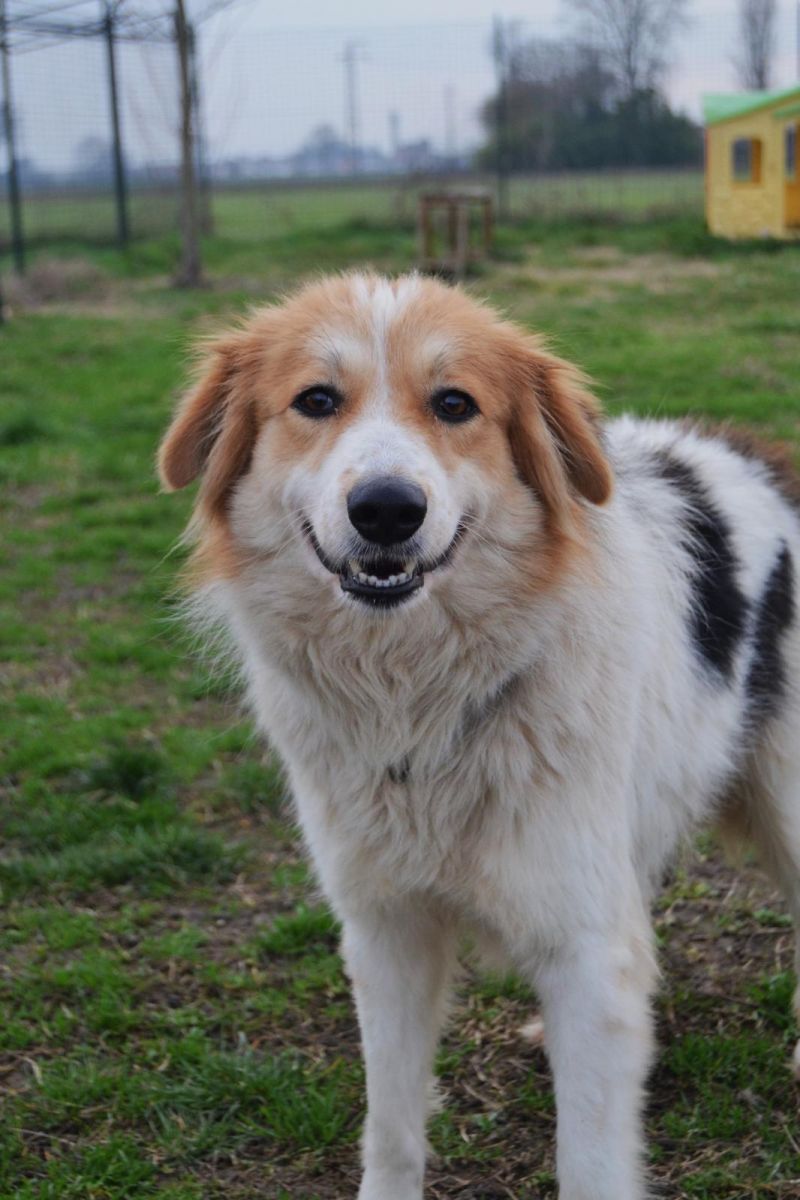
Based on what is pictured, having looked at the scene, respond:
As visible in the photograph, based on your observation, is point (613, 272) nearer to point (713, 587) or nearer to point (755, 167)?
point (755, 167)

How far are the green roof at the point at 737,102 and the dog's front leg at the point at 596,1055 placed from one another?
16.2 metres

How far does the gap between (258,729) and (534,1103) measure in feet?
3.76

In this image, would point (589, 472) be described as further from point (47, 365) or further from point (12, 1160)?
point (47, 365)

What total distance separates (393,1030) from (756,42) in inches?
853

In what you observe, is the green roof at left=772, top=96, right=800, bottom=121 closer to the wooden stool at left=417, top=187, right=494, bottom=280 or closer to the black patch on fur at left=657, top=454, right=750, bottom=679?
the wooden stool at left=417, top=187, right=494, bottom=280

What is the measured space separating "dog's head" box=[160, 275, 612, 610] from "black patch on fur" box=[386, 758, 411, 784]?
366 millimetres

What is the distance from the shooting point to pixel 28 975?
3.60 metres

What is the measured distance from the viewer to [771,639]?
3.15 m

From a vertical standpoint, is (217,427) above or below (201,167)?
below

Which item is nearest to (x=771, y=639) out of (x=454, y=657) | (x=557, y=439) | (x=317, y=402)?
(x=557, y=439)

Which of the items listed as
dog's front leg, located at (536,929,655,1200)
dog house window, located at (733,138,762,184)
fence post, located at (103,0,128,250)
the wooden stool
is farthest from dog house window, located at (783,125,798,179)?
dog's front leg, located at (536,929,655,1200)

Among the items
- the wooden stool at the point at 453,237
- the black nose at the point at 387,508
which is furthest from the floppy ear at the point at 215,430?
the wooden stool at the point at 453,237

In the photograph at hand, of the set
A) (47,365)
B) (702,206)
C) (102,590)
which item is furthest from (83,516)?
(702,206)

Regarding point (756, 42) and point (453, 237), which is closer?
point (453, 237)
